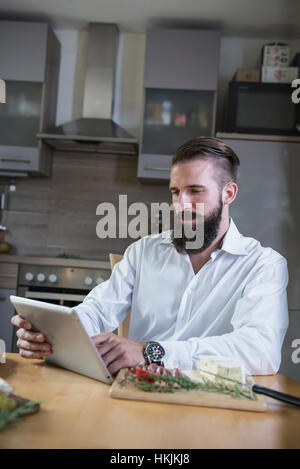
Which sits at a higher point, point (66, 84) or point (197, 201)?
point (66, 84)

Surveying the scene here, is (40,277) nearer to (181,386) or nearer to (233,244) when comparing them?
(233,244)

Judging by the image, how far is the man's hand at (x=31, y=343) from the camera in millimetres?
1144

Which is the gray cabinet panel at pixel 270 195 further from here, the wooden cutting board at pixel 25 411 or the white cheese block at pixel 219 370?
the wooden cutting board at pixel 25 411

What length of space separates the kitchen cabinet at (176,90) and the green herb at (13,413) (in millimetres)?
2670

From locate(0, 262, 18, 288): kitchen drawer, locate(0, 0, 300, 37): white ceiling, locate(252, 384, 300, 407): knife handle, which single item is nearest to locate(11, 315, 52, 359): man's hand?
locate(252, 384, 300, 407): knife handle

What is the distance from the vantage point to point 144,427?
74 centimetres

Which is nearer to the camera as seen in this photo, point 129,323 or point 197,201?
point 197,201

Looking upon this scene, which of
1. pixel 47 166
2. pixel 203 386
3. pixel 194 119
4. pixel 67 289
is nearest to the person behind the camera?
pixel 203 386

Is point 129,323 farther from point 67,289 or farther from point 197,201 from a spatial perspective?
point 67,289

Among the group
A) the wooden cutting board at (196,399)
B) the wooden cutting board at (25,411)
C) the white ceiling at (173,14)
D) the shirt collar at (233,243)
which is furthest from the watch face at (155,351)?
the white ceiling at (173,14)

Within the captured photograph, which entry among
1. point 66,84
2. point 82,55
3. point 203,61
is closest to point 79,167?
point 66,84

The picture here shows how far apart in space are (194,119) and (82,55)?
1115 millimetres

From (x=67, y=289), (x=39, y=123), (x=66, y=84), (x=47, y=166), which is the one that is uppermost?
(x=66, y=84)

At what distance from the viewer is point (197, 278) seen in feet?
5.22
